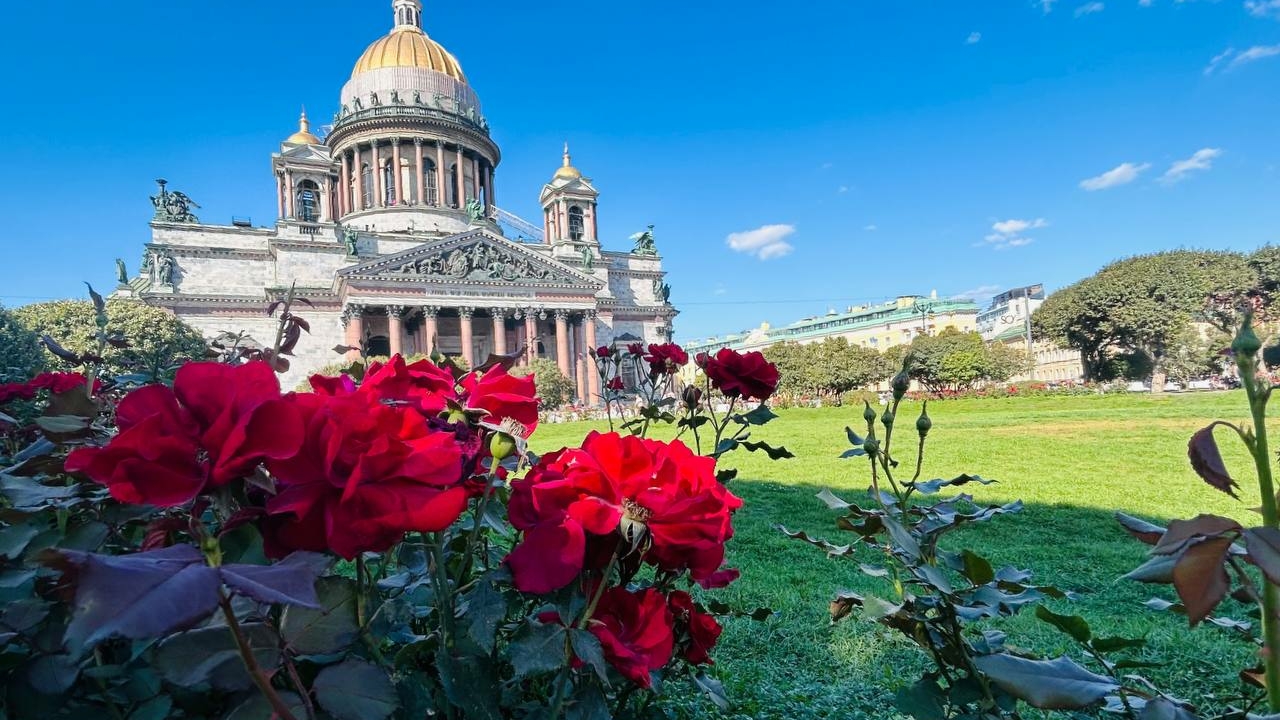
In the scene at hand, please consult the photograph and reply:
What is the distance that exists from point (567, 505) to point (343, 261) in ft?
111

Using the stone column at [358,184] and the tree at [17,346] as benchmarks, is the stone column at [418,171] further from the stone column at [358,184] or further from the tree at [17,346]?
the tree at [17,346]

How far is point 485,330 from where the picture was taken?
32656mm

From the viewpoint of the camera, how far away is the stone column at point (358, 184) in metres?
34.3

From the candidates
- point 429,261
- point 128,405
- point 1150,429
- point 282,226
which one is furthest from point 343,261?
point 128,405

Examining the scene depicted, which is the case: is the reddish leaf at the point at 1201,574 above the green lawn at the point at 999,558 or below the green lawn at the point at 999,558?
above

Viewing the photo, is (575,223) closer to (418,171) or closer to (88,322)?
(418,171)

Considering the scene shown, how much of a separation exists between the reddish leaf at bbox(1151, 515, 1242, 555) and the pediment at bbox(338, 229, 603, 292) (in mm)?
29803

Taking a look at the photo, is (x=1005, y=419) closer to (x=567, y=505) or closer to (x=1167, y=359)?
(x=567, y=505)

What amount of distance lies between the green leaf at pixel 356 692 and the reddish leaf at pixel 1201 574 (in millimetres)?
849

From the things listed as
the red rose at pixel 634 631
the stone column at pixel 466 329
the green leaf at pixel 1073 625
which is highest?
the stone column at pixel 466 329

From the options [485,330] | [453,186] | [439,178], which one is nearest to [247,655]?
[485,330]

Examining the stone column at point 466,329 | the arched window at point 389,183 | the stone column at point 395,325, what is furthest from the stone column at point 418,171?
the stone column at point 395,325

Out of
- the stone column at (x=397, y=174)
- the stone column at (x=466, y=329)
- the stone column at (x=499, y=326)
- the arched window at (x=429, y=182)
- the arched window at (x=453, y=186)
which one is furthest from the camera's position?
the arched window at (x=453, y=186)

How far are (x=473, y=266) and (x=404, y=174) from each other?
8.60 m
